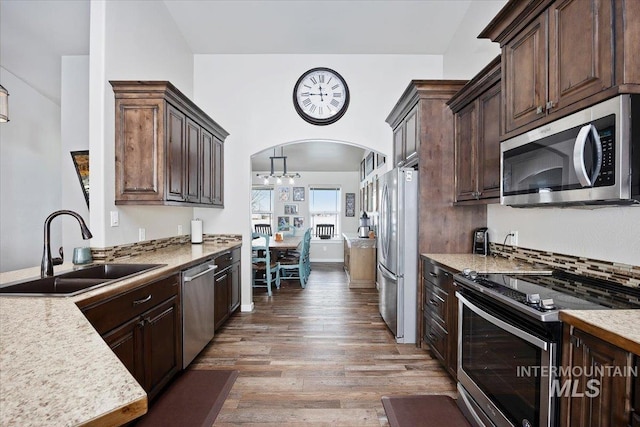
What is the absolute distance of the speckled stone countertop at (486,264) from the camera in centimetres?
223

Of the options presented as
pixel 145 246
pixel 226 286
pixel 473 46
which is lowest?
pixel 226 286

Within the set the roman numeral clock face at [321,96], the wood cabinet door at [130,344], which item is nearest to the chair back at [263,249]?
the roman numeral clock face at [321,96]

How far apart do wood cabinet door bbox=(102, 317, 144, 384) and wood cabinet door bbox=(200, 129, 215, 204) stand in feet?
6.07

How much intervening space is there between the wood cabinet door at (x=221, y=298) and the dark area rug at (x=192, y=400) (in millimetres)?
779

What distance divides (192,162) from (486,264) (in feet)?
9.45

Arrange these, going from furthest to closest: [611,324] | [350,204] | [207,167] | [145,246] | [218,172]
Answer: [350,204] → [218,172] → [207,167] → [145,246] → [611,324]

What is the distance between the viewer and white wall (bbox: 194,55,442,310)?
4281 mm

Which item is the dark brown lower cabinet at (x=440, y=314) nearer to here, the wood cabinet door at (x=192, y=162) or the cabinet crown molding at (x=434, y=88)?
the cabinet crown molding at (x=434, y=88)

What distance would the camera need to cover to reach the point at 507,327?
5.13 feet

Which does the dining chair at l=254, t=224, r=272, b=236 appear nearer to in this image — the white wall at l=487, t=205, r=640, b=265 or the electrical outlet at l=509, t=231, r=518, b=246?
the white wall at l=487, t=205, r=640, b=265

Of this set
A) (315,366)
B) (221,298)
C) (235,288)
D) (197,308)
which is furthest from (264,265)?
(315,366)

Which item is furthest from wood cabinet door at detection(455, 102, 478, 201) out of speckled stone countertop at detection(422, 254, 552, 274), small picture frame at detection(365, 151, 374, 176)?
small picture frame at detection(365, 151, 374, 176)

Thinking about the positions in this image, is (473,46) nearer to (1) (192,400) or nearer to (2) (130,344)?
(2) (130,344)

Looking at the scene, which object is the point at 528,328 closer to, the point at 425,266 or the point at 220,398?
the point at 425,266
